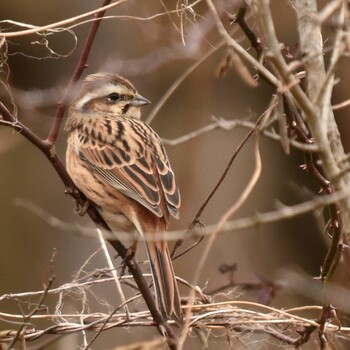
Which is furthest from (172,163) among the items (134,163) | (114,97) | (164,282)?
(164,282)

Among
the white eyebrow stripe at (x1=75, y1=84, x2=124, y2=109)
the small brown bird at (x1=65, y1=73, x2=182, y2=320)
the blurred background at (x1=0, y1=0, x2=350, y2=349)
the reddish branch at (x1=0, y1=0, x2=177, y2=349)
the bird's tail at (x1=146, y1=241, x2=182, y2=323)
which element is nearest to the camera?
the reddish branch at (x1=0, y1=0, x2=177, y2=349)

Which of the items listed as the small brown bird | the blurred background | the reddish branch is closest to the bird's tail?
the small brown bird

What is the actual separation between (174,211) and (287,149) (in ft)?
5.60

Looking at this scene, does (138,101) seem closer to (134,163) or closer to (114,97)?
(114,97)

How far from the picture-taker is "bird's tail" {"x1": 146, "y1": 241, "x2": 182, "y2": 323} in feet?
15.0

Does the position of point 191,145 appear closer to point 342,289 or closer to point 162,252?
point 162,252

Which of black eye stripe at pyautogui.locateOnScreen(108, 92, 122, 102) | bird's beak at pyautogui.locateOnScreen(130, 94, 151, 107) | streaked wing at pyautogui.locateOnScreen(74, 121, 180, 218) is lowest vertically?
streaked wing at pyautogui.locateOnScreen(74, 121, 180, 218)

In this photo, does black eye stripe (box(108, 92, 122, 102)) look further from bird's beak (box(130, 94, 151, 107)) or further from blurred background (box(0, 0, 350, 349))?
blurred background (box(0, 0, 350, 349))

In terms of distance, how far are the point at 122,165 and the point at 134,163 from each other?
0.20 ft

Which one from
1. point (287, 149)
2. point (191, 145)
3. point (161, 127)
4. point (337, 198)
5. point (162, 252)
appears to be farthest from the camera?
point (161, 127)

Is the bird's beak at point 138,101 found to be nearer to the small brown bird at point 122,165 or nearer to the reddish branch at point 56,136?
the small brown bird at point 122,165

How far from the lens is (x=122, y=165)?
558 centimetres

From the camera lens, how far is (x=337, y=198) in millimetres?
3232

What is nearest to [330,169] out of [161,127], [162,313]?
[162,313]
